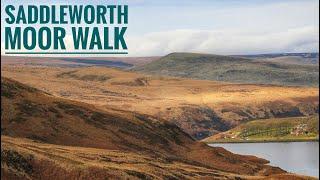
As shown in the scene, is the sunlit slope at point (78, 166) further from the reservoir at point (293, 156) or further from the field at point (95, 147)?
the reservoir at point (293, 156)

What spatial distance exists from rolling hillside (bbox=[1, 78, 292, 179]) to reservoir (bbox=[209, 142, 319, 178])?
270 inches

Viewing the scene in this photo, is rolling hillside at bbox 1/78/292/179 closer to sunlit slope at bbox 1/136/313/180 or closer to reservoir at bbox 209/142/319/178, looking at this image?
sunlit slope at bbox 1/136/313/180

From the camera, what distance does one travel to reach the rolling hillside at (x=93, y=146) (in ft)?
A: 216

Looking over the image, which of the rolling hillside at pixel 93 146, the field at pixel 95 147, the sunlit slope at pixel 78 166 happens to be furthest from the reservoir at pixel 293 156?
the sunlit slope at pixel 78 166

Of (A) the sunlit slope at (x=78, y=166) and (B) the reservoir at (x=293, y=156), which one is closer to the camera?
(A) the sunlit slope at (x=78, y=166)

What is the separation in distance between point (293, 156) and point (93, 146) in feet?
244

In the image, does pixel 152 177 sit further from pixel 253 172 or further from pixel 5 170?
pixel 253 172

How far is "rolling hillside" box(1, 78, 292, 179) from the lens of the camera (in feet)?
216

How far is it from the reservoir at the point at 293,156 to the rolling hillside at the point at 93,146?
685 centimetres

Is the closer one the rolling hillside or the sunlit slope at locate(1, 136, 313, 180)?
the sunlit slope at locate(1, 136, 313, 180)

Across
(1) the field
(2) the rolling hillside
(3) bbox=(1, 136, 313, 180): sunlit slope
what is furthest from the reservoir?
(3) bbox=(1, 136, 313, 180): sunlit slope

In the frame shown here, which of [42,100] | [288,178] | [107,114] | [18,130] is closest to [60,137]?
[18,130]

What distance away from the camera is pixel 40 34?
69.1 metres

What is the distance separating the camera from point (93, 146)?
330 ft
